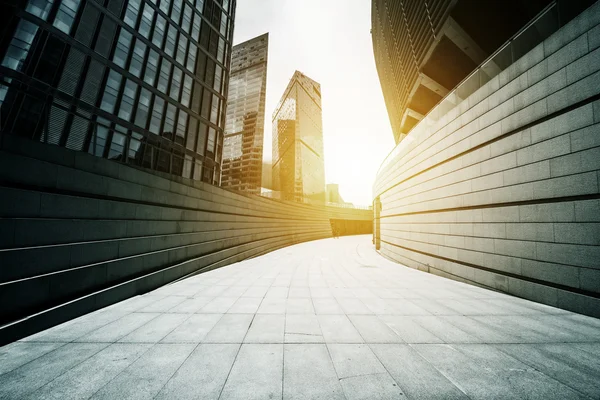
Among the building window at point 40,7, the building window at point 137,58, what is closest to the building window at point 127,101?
the building window at point 137,58

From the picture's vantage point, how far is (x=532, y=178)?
592 cm

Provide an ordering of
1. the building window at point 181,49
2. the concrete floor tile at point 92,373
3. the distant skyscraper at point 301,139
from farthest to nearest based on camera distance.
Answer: the distant skyscraper at point 301,139
the building window at point 181,49
the concrete floor tile at point 92,373

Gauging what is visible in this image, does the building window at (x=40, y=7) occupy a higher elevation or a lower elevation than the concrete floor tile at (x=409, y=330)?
higher

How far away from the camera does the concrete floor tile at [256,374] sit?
2.54m

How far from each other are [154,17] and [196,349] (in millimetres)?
31428

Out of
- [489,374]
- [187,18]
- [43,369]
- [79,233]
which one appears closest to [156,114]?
[187,18]

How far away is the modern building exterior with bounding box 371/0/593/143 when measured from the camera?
11766 mm

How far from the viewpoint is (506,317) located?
4.80 metres

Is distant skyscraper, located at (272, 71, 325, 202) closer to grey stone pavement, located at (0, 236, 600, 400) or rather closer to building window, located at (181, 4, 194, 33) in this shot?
building window, located at (181, 4, 194, 33)

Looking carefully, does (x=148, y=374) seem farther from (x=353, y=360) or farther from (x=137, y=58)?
Answer: (x=137, y=58)

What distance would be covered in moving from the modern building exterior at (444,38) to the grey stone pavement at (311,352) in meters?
7.15

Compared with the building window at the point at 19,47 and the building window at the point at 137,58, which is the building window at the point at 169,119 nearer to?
the building window at the point at 137,58

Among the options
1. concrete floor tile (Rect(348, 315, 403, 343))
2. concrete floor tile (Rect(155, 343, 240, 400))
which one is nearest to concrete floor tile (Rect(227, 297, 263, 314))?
concrete floor tile (Rect(155, 343, 240, 400))

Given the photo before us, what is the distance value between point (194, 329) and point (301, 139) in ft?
379
